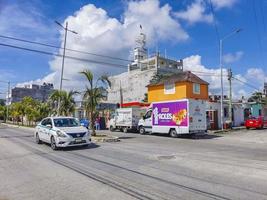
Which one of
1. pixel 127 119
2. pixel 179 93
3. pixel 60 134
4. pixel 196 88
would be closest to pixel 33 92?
pixel 127 119

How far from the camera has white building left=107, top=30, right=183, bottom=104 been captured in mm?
89250

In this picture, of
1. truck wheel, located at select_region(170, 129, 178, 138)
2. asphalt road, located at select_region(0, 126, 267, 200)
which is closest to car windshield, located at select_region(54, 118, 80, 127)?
asphalt road, located at select_region(0, 126, 267, 200)

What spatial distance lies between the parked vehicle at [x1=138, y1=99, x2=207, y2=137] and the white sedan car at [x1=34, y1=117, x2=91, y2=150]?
9.21m

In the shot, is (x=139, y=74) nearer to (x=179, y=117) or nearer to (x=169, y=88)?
(x=169, y=88)

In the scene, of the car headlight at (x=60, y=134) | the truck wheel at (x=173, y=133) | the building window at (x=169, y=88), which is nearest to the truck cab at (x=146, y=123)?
the truck wheel at (x=173, y=133)

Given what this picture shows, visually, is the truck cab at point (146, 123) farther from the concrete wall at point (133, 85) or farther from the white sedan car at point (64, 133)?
the concrete wall at point (133, 85)

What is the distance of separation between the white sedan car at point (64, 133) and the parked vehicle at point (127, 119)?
1392cm

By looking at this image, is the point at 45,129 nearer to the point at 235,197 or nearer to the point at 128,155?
the point at 128,155

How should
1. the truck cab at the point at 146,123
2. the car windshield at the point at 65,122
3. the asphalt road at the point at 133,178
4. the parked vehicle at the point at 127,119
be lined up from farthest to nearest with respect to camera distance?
the parked vehicle at the point at 127,119 → the truck cab at the point at 146,123 → the car windshield at the point at 65,122 → the asphalt road at the point at 133,178

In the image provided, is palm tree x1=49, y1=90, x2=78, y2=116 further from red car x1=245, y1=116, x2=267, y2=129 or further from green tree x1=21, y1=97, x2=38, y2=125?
green tree x1=21, y1=97, x2=38, y2=125

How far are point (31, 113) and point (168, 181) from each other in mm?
49671

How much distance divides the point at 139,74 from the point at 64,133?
7741cm

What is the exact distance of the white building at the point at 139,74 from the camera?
89250 millimetres

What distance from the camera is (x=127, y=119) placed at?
102ft
